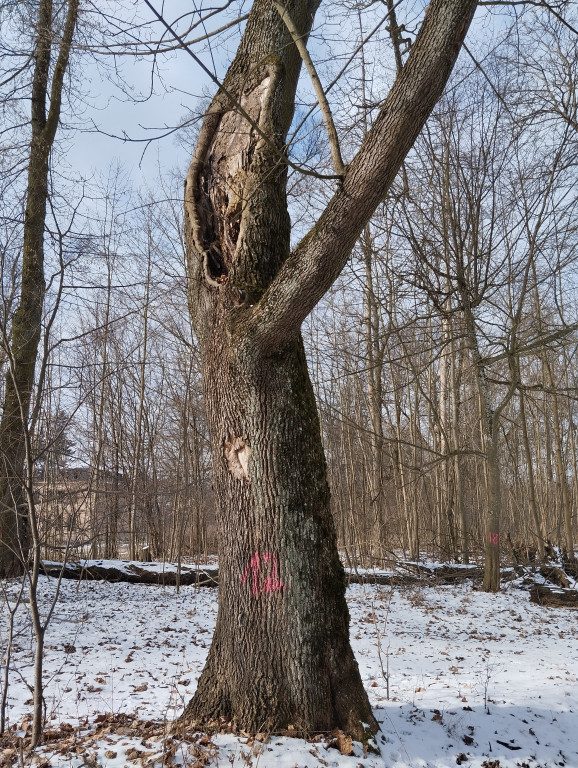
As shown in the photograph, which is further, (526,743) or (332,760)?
(526,743)

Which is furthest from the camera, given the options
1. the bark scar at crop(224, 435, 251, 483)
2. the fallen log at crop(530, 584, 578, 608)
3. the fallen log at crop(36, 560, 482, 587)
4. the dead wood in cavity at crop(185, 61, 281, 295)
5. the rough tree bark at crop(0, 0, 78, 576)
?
the fallen log at crop(36, 560, 482, 587)

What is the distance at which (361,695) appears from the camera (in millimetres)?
3051

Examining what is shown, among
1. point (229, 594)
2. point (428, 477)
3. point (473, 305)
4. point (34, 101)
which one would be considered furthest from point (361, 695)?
point (428, 477)

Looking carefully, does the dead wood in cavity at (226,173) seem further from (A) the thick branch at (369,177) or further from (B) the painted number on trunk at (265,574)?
(B) the painted number on trunk at (265,574)

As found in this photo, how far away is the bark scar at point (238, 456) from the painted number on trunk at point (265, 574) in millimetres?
450

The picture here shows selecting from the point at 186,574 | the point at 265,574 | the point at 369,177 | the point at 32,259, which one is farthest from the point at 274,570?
the point at 186,574

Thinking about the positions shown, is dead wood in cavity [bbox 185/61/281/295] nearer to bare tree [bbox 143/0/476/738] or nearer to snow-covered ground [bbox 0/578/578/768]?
bare tree [bbox 143/0/476/738]

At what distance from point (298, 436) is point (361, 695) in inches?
61.1

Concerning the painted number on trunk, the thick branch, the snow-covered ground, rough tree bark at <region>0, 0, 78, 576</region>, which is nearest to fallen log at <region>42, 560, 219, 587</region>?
the snow-covered ground

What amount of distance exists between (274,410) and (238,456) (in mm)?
353

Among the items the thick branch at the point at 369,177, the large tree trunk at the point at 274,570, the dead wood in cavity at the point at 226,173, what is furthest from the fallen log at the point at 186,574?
the thick branch at the point at 369,177

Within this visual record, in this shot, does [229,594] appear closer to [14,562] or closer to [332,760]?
[332,760]

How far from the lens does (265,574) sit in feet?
9.79

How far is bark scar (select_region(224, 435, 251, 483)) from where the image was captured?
3.11 metres
